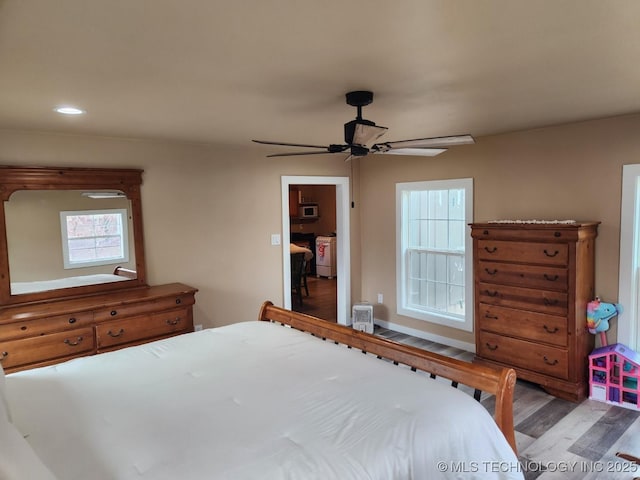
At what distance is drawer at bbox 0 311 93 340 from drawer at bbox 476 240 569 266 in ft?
11.5

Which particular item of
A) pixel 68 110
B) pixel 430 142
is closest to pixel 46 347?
pixel 68 110

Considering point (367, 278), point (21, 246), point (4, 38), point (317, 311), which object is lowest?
point (317, 311)

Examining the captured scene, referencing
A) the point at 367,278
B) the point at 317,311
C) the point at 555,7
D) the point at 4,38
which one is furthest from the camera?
the point at 317,311

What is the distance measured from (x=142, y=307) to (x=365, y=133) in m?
2.41

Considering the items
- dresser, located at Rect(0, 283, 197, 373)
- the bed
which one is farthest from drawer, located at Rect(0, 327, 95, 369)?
the bed

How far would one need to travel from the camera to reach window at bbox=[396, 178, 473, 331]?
4.51m

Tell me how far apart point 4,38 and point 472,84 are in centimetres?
224

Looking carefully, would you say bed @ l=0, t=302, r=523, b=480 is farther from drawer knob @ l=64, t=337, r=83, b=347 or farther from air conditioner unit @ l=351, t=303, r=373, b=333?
air conditioner unit @ l=351, t=303, r=373, b=333

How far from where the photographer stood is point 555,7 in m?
1.41

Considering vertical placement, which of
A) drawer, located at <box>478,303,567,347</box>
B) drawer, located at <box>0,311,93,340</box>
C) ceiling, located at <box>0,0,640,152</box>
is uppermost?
ceiling, located at <box>0,0,640,152</box>

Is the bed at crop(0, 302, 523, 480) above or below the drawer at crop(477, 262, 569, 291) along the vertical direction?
below

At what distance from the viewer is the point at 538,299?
3.48 metres

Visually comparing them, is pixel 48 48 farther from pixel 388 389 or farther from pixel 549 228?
pixel 549 228

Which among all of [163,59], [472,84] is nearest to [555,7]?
[472,84]
